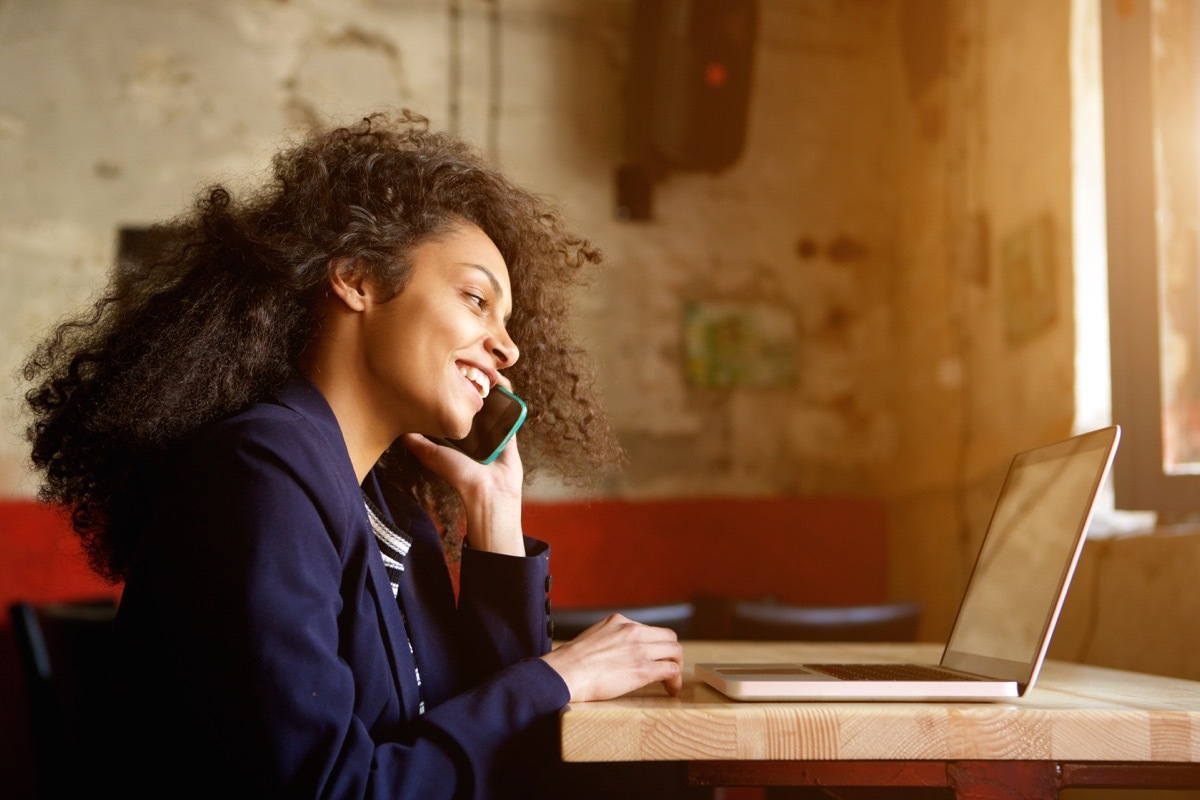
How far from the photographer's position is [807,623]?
96.4 inches

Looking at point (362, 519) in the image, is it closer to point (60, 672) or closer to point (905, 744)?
point (905, 744)

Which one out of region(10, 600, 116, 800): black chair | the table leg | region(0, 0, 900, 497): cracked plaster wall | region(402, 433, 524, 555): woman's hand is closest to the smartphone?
region(402, 433, 524, 555): woman's hand

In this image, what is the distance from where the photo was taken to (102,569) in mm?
1480

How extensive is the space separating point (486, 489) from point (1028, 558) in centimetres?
79

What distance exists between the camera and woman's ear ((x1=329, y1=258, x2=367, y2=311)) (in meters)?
1.46

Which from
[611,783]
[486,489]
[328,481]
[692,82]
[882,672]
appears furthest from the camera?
[692,82]

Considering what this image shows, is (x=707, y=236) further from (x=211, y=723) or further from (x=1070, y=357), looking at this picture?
(x=211, y=723)

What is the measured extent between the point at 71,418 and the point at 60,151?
3016mm

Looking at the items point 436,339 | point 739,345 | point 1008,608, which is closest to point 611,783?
point 1008,608

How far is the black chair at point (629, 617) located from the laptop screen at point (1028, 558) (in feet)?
2.88

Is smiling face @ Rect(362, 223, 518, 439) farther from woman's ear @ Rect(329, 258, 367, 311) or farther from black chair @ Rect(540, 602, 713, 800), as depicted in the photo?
black chair @ Rect(540, 602, 713, 800)

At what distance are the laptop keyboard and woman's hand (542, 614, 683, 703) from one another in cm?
19

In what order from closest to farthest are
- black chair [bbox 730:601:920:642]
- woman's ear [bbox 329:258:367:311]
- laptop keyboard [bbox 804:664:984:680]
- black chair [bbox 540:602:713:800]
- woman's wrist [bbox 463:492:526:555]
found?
laptop keyboard [bbox 804:664:984:680]
woman's ear [bbox 329:258:367:311]
woman's wrist [bbox 463:492:526:555]
black chair [bbox 540:602:713:800]
black chair [bbox 730:601:920:642]

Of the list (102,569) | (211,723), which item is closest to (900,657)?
(211,723)
